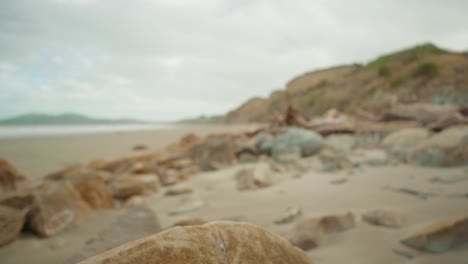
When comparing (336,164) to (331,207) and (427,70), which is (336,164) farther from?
(427,70)

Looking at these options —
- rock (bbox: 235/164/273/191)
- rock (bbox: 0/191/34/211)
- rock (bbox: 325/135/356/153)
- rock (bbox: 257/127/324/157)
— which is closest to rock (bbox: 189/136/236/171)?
rock (bbox: 257/127/324/157)

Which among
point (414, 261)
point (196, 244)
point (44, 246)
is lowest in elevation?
point (44, 246)

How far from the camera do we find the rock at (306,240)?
1470 millimetres

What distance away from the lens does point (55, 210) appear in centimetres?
201

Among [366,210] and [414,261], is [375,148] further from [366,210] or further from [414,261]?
[414,261]

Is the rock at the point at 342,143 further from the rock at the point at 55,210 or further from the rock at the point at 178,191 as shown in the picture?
the rock at the point at 55,210

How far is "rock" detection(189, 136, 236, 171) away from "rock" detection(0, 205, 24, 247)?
2.90 m

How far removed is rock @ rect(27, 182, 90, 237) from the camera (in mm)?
1885

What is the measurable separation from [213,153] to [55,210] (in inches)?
125

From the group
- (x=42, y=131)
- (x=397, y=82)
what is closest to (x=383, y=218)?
(x=42, y=131)

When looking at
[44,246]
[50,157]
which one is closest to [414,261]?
[44,246]

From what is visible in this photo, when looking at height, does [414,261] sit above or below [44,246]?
above

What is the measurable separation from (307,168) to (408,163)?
45.6 inches

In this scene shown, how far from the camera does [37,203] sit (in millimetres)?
1926
